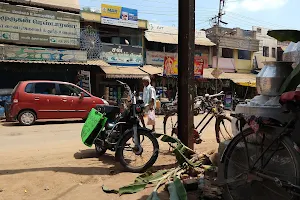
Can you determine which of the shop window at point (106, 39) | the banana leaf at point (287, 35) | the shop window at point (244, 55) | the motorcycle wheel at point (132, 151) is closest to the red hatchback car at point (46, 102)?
the motorcycle wheel at point (132, 151)

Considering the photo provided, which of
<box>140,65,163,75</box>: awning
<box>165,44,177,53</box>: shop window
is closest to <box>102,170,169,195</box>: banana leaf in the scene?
<box>140,65,163,75</box>: awning

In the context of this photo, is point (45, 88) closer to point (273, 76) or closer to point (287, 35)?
point (273, 76)

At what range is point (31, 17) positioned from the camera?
686 inches

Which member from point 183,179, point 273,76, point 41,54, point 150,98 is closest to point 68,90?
point 150,98

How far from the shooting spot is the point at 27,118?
1182 cm

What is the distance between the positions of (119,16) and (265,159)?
64.0 feet

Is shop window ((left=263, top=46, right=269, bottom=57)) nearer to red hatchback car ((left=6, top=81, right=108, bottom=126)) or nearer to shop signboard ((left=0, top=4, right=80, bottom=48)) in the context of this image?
shop signboard ((left=0, top=4, right=80, bottom=48))

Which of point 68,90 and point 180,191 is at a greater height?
point 68,90

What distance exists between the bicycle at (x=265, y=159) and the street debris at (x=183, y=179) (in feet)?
1.31

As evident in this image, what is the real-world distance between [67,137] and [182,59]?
207 inches

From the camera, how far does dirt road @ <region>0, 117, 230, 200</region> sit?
379cm

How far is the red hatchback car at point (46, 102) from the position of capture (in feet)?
38.2

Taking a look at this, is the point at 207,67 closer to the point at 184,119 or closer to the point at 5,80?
the point at 5,80

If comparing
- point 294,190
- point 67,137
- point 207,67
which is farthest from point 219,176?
point 207,67
